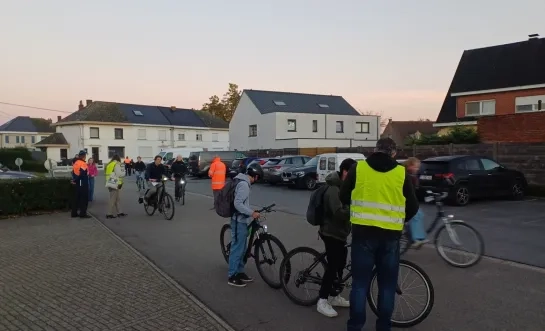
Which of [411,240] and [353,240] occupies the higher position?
[353,240]

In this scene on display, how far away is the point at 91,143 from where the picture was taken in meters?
54.1

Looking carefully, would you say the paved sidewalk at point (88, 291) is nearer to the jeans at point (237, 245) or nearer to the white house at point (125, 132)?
the jeans at point (237, 245)

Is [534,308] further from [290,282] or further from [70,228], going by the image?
[70,228]

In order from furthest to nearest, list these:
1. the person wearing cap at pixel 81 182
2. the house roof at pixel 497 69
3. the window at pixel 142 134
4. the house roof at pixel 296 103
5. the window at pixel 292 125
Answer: the window at pixel 142 134 → the house roof at pixel 296 103 → the window at pixel 292 125 → the house roof at pixel 497 69 → the person wearing cap at pixel 81 182

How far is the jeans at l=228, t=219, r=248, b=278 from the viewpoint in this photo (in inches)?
226

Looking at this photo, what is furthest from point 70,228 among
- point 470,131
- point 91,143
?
point 91,143

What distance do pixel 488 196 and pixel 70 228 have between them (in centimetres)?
1236

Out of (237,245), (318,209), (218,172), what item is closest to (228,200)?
(237,245)

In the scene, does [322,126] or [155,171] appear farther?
[322,126]

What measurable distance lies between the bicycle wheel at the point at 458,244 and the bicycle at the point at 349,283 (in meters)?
2.46

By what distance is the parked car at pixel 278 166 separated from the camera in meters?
22.3

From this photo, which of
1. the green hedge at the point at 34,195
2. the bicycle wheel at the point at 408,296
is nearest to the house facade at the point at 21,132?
the green hedge at the point at 34,195

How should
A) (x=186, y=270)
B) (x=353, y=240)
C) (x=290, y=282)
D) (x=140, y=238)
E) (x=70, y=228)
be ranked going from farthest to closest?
(x=70, y=228)
(x=140, y=238)
(x=186, y=270)
(x=290, y=282)
(x=353, y=240)

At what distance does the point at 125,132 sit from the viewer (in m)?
56.9
